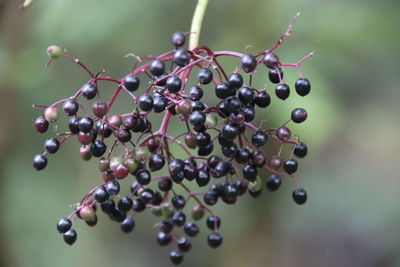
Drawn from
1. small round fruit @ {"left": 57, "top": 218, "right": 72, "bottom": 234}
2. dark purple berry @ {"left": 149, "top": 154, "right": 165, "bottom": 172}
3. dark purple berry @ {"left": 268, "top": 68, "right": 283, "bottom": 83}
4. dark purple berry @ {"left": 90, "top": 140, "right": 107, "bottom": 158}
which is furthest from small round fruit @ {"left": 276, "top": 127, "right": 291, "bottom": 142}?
small round fruit @ {"left": 57, "top": 218, "right": 72, "bottom": 234}

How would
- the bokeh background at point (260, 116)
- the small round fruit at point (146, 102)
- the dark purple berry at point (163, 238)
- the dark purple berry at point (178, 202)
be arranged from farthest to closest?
the bokeh background at point (260, 116) < the dark purple berry at point (163, 238) < the dark purple berry at point (178, 202) < the small round fruit at point (146, 102)

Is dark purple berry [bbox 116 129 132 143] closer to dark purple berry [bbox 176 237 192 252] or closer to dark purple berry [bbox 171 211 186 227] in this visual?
dark purple berry [bbox 171 211 186 227]

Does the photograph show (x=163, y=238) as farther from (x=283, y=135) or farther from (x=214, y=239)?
(x=283, y=135)

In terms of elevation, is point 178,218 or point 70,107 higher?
point 70,107

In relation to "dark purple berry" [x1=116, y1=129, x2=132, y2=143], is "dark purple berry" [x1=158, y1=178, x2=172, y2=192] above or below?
below

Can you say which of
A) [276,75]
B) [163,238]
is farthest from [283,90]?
[163,238]

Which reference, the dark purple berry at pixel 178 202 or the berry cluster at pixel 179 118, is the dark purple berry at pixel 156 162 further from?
the dark purple berry at pixel 178 202

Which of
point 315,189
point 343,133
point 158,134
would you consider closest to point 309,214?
point 315,189

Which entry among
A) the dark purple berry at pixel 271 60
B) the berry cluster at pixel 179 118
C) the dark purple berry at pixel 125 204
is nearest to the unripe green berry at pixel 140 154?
the berry cluster at pixel 179 118

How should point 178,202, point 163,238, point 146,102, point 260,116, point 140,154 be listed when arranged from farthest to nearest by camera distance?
point 260,116 → point 163,238 → point 178,202 → point 140,154 → point 146,102
